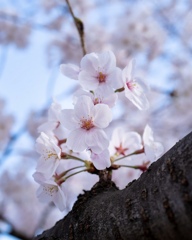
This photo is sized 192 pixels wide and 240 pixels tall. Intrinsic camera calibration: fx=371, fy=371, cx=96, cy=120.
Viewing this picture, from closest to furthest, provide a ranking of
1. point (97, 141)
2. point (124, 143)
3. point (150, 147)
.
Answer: point (97, 141), point (150, 147), point (124, 143)

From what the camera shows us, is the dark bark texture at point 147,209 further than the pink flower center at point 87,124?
No

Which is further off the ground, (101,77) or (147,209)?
(101,77)

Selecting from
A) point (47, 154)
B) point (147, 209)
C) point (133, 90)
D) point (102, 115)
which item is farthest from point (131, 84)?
point (147, 209)

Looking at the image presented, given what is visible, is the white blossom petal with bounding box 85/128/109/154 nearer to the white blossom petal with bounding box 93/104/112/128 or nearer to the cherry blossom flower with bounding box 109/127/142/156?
the white blossom petal with bounding box 93/104/112/128

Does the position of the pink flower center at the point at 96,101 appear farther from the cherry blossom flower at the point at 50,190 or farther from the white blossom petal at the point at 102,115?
the cherry blossom flower at the point at 50,190

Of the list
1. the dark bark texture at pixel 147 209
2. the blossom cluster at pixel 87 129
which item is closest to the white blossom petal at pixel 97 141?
the blossom cluster at pixel 87 129

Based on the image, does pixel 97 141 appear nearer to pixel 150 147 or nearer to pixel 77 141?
pixel 77 141
